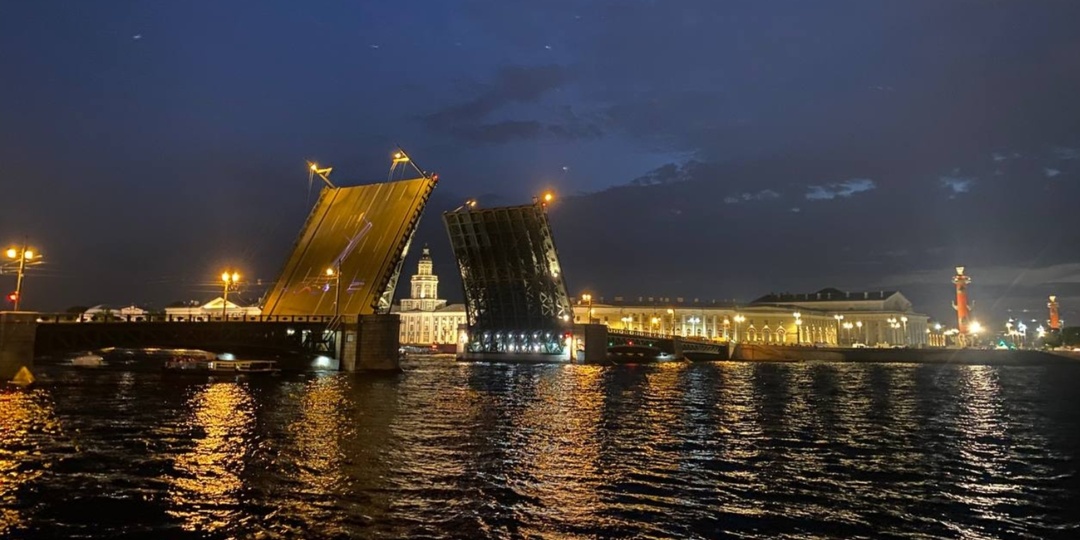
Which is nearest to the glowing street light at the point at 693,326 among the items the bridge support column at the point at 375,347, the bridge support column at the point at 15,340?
the bridge support column at the point at 375,347

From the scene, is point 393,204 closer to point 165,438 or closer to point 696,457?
point 165,438

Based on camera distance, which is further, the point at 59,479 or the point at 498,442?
the point at 498,442

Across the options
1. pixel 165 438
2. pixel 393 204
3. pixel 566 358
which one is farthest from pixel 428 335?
pixel 165 438

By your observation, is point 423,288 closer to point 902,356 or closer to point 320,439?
point 902,356

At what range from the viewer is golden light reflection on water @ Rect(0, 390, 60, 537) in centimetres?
1048

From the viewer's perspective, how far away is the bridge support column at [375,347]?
50.9 metres

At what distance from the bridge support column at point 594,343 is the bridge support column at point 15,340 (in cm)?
5404

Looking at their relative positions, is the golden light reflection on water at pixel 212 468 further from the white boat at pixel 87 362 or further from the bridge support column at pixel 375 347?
the white boat at pixel 87 362

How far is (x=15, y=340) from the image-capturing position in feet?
127

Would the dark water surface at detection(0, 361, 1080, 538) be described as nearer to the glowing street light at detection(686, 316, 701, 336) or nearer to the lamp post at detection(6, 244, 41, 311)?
the lamp post at detection(6, 244, 41, 311)

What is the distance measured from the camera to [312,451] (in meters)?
16.3

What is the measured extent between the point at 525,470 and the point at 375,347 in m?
39.3

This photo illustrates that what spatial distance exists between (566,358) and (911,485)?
68.9 m

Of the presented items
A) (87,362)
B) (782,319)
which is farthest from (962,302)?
(87,362)
